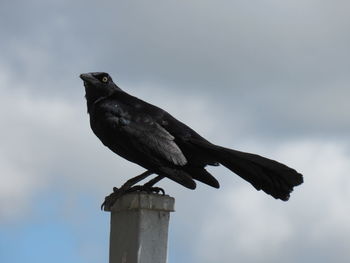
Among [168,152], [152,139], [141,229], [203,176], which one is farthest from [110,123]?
[141,229]

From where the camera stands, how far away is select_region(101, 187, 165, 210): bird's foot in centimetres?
597

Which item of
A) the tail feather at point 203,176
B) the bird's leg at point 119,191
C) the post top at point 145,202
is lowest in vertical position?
the post top at point 145,202

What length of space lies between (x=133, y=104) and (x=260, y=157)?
143 centimetres

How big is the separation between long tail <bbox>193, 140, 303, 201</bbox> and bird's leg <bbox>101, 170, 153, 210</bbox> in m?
0.68

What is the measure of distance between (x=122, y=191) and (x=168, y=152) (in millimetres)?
564

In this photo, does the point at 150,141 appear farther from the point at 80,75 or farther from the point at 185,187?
the point at 80,75

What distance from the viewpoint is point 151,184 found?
618 centimetres

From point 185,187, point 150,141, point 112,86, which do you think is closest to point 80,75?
point 112,86

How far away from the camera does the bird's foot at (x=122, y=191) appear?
19.6ft

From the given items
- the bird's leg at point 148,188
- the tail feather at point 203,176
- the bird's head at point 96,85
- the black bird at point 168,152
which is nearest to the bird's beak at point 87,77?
the bird's head at point 96,85

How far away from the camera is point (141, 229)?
5.51 metres

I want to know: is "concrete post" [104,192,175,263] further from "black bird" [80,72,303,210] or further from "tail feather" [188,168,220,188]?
"tail feather" [188,168,220,188]

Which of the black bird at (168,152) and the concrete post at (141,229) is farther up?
the black bird at (168,152)

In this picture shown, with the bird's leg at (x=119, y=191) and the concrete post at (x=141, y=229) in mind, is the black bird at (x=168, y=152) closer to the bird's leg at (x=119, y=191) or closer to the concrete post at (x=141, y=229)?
the bird's leg at (x=119, y=191)
